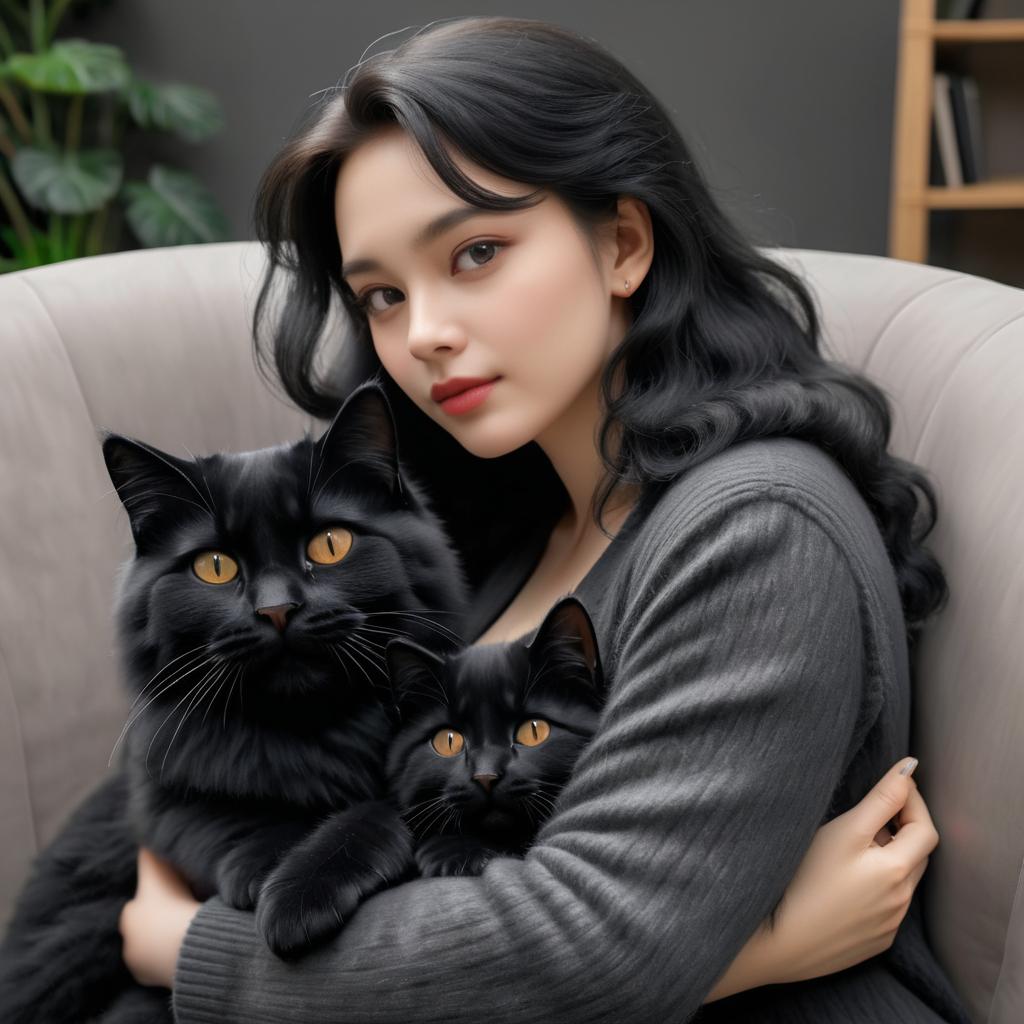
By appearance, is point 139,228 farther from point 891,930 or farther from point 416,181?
point 891,930

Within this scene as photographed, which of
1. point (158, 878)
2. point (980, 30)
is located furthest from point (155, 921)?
point (980, 30)

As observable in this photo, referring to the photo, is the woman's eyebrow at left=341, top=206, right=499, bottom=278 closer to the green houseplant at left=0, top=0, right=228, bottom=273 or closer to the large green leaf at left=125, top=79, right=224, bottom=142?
the green houseplant at left=0, top=0, right=228, bottom=273

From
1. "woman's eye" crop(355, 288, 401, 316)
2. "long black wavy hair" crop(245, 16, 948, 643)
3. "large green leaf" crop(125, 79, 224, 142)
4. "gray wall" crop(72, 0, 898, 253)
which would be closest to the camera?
"long black wavy hair" crop(245, 16, 948, 643)

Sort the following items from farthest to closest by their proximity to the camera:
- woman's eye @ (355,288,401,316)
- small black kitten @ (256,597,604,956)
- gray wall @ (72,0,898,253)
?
gray wall @ (72,0,898,253)
woman's eye @ (355,288,401,316)
small black kitten @ (256,597,604,956)

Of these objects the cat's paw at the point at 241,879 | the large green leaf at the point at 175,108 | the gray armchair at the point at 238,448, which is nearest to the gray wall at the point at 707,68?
the large green leaf at the point at 175,108

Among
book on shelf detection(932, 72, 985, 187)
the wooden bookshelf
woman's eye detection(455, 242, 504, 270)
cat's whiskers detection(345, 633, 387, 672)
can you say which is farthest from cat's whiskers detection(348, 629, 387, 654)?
book on shelf detection(932, 72, 985, 187)

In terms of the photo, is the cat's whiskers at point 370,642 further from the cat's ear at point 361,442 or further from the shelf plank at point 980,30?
the shelf plank at point 980,30

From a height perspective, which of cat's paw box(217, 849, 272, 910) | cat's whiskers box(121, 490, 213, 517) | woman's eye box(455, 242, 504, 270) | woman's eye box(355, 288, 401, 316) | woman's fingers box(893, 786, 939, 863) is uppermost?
woman's eye box(455, 242, 504, 270)

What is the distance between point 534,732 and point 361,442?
312 millimetres

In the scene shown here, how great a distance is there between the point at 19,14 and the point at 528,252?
2990 mm

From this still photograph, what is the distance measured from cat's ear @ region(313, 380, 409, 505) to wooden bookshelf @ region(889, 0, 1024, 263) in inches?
98.0

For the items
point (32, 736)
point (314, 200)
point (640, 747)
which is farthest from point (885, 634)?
point (32, 736)

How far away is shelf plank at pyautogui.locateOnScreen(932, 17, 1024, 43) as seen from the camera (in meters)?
3.11

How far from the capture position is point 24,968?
1146 mm
